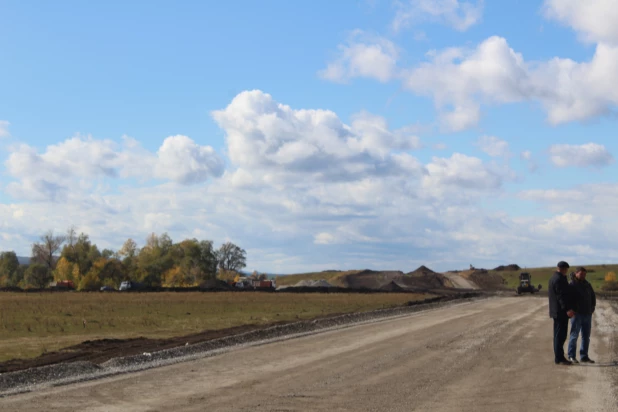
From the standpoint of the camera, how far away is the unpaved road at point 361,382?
10.2 meters

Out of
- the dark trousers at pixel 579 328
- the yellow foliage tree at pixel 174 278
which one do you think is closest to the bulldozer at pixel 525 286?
the dark trousers at pixel 579 328

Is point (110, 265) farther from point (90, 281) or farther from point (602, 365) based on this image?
point (602, 365)

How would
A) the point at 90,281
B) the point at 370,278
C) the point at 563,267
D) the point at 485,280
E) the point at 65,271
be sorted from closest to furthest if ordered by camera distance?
the point at 563,267 < the point at 90,281 < the point at 370,278 < the point at 65,271 < the point at 485,280

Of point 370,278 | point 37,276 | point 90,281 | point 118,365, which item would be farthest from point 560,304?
point 37,276

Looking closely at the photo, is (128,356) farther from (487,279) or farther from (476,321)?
(487,279)

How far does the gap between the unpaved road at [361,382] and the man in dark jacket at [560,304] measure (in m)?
0.39

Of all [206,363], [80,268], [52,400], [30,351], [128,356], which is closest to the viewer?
[52,400]

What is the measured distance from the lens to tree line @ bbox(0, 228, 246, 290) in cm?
14388

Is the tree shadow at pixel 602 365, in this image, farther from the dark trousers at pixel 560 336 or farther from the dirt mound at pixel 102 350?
the dirt mound at pixel 102 350

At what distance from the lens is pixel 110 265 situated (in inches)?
5773

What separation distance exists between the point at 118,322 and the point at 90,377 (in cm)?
1969

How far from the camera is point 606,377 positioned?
12969 mm

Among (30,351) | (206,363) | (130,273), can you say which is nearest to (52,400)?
(206,363)

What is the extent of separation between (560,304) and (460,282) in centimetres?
13578
